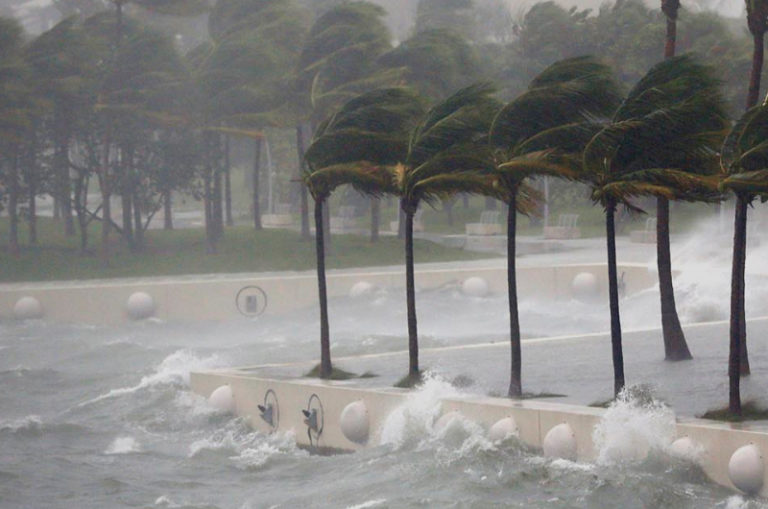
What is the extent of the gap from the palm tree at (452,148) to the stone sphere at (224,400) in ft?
15.6

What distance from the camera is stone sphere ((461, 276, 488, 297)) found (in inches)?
1556

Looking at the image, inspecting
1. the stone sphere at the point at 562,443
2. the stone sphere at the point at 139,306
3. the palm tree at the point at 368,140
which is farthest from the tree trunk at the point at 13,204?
the stone sphere at the point at 562,443

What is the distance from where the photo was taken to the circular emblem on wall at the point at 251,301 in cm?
3888

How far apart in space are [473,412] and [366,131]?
190 inches

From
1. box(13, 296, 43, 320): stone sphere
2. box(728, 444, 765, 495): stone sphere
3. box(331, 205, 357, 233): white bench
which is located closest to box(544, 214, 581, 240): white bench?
box(331, 205, 357, 233): white bench

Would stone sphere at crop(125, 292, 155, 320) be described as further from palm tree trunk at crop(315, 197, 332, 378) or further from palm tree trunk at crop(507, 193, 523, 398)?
palm tree trunk at crop(507, 193, 523, 398)

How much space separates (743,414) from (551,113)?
446 cm

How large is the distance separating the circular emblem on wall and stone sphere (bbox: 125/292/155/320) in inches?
96.7

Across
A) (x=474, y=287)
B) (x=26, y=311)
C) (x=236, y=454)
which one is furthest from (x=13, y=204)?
(x=236, y=454)

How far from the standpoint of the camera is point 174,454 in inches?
795

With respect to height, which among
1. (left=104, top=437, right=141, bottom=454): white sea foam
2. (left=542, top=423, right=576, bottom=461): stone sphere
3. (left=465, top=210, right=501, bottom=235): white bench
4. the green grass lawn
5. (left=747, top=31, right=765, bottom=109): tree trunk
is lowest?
(left=104, top=437, right=141, bottom=454): white sea foam

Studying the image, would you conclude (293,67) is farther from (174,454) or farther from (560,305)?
(174,454)

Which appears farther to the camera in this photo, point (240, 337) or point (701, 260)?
point (701, 260)

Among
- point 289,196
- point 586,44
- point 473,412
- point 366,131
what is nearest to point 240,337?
point 366,131
